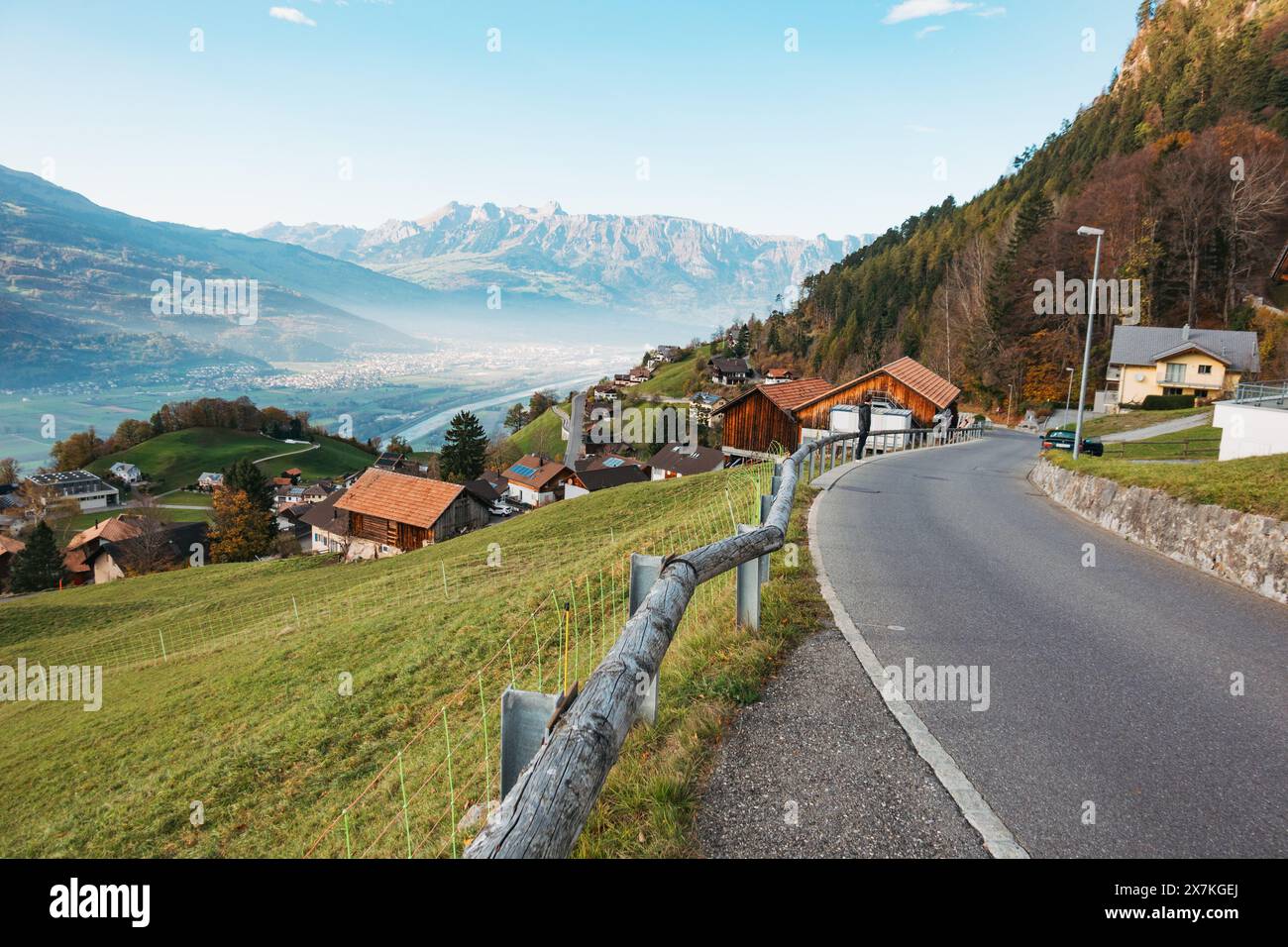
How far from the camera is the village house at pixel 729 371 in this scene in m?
127

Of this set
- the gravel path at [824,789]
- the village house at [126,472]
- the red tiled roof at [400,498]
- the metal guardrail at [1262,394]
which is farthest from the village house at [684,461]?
the village house at [126,472]

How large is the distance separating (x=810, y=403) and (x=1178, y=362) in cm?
3299

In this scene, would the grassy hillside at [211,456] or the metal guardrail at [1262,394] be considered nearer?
the metal guardrail at [1262,394]

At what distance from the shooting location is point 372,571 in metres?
27.7

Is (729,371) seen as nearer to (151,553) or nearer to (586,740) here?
(151,553)

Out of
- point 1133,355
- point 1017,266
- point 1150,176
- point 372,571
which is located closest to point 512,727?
point 372,571

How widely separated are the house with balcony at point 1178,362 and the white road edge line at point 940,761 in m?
61.8

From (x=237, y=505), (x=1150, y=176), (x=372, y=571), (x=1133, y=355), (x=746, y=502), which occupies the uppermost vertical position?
(x=1150, y=176)

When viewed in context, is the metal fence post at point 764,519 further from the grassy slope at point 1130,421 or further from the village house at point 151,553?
the village house at point 151,553

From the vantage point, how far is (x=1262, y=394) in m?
28.7

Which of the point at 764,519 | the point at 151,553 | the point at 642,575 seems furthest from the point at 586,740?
the point at 151,553

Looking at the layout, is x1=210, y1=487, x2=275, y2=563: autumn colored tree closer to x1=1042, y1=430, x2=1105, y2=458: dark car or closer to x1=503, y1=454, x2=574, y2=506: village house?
x1=503, y1=454, x2=574, y2=506: village house
